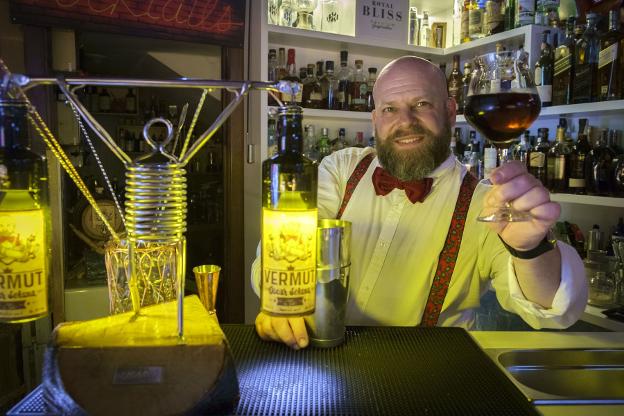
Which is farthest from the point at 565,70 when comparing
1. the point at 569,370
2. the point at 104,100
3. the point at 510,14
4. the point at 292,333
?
the point at 104,100

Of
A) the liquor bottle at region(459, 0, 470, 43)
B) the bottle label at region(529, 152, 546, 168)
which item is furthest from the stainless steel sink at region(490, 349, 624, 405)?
the liquor bottle at region(459, 0, 470, 43)

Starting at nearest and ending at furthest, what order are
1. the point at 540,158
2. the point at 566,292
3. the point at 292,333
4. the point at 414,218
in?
the point at 292,333
the point at 566,292
the point at 414,218
the point at 540,158

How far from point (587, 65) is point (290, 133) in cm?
177

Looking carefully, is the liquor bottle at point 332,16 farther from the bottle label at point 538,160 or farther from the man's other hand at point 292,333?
the man's other hand at point 292,333

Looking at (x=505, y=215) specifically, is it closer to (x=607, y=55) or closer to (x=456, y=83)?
(x=607, y=55)

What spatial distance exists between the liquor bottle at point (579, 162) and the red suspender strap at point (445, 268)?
839mm

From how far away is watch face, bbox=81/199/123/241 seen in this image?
221 cm

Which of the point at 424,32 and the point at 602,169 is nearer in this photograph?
the point at 602,169

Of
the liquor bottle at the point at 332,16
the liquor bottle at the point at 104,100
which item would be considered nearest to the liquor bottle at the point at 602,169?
the liquor bottle at the point at 332,16

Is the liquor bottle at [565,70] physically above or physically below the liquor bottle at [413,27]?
below

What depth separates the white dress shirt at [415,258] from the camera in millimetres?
1341

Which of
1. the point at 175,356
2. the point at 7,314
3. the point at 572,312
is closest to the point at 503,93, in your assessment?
the point at 572,312

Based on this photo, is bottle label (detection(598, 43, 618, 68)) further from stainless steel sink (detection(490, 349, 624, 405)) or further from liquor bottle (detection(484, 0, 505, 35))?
stainless steel sink (detection(490, 349, 624, 405))

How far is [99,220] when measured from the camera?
224 centimetres
